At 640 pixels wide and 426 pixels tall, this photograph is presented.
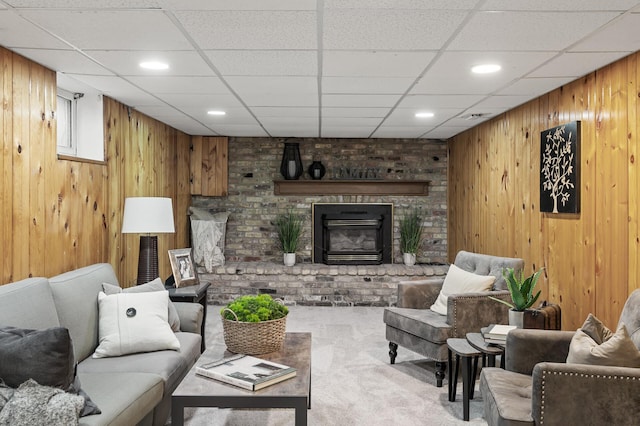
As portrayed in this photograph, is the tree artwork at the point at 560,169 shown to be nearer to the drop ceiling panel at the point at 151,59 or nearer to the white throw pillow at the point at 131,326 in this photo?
the drop ceiling panel at the point at 151,59

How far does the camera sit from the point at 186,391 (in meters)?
2.36

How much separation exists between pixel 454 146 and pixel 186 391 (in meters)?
5.48

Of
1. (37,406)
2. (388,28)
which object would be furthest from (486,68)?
(37,406)

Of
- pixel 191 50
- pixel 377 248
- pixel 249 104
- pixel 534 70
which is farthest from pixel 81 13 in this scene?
pixel 377 248

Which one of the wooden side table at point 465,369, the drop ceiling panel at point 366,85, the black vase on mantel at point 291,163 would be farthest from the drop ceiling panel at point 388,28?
the black vase on mantel at point 291,163

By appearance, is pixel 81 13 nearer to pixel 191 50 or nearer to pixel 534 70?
pixel 191 50

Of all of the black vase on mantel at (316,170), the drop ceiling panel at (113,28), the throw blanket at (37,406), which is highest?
the drop ceiling panel at (113,28)

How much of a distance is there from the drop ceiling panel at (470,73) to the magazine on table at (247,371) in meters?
2.00

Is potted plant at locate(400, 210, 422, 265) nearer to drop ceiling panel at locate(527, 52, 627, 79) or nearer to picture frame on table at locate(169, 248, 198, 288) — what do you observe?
picture frame on table at locate(169, 248, 198, 288)

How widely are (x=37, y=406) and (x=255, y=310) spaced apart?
116cm

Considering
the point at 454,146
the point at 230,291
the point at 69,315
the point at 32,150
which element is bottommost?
the point at 230,291

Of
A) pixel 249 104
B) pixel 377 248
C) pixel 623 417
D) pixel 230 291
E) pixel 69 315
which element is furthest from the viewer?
pixel 377 248

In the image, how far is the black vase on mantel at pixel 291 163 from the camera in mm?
7102

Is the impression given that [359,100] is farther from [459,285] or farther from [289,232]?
[289,232]
